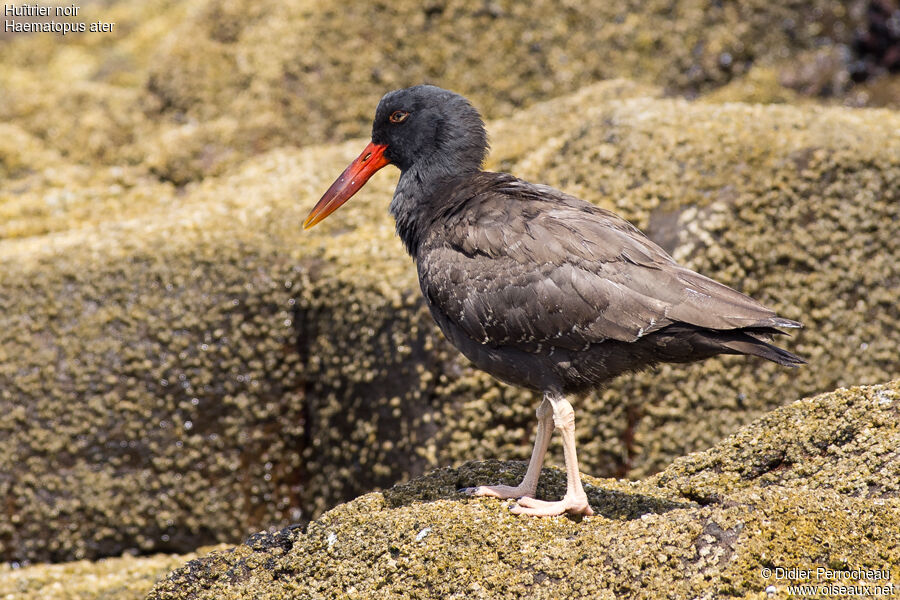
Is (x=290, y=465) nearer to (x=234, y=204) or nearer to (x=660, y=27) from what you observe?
(x=234, y=204)

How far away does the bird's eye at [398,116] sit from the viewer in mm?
6891

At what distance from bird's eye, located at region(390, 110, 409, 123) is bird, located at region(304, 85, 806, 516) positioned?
2.84 feet

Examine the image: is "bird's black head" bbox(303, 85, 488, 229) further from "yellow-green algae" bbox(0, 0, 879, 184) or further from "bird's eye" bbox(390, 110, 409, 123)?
"yellow-green algae" bbox(0, 0, 879, 184)

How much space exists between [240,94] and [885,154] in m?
7.89

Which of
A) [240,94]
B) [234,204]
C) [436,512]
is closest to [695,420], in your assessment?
[436,512]

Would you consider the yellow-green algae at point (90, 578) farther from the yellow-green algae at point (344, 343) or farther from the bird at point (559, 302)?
the bird at point (559, 302)

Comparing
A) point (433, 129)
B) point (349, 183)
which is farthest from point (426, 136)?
point (349, 183)

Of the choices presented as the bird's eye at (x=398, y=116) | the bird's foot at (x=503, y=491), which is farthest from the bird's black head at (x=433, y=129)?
the bird's foot at (x=503, y=491)

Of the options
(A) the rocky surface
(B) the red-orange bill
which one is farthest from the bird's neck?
(A) the rocky surface

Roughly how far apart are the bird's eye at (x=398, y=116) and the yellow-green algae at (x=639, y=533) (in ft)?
8.95

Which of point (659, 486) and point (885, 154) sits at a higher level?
point (885, 154)

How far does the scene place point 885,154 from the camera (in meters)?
7.97

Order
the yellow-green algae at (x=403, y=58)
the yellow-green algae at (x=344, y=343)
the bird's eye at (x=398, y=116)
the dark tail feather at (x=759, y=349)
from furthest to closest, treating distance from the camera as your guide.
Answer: the yellow-green algae at (x=403, y=58)
the yellow-green algae at (x=344, y=343)
the bird's eye at (x=398, y=116)
the dark tail feather at (x=759, y=349)

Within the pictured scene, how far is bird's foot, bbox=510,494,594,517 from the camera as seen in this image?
532 centimetres
